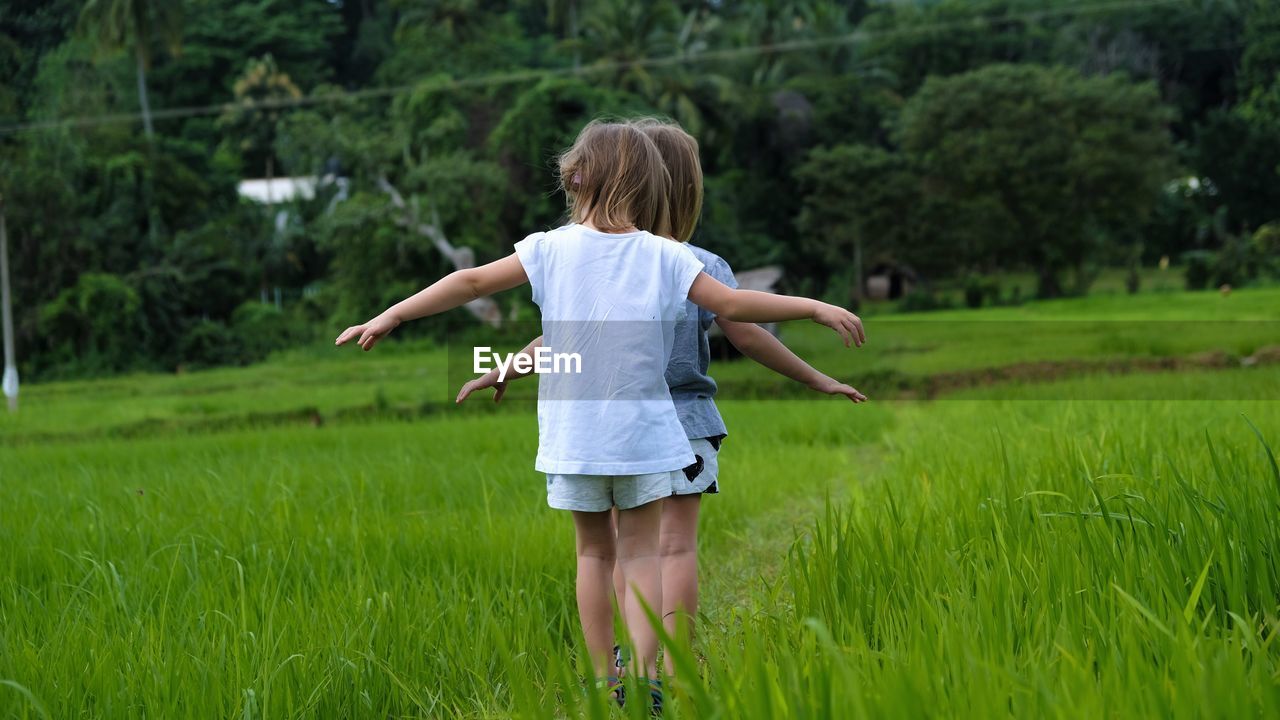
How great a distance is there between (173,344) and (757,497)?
73.2ft

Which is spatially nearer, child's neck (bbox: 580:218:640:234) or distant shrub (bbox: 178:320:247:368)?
child's neck (bbox: 580:218:640:234)

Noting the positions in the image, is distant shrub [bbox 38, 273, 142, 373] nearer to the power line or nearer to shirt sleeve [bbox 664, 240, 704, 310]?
the power line

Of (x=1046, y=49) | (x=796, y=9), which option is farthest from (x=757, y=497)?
(x=796, y=9)

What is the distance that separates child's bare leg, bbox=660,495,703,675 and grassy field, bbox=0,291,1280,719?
5.0 inches

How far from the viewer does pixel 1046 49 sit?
33719 millimetres

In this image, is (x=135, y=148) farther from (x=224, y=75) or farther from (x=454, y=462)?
(x=454, y=462)

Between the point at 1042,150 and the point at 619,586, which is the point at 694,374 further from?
the point at 1042,150

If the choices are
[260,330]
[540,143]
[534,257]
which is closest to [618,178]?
[534,257]

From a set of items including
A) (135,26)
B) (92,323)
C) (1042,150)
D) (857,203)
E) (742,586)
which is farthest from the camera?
(857,203)

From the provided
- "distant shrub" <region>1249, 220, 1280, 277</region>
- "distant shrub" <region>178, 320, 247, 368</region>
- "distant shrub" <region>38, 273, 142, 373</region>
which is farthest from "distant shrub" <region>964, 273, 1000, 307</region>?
"distant shrub" <region>38, 273, 142, 373</region>

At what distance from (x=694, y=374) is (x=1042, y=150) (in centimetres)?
2676

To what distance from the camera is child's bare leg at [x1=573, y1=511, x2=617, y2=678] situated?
201 cm

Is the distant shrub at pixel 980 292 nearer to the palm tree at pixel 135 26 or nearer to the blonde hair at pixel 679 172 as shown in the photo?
the palm tree at pixel 135 26

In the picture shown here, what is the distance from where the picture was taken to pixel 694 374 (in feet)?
7.20
